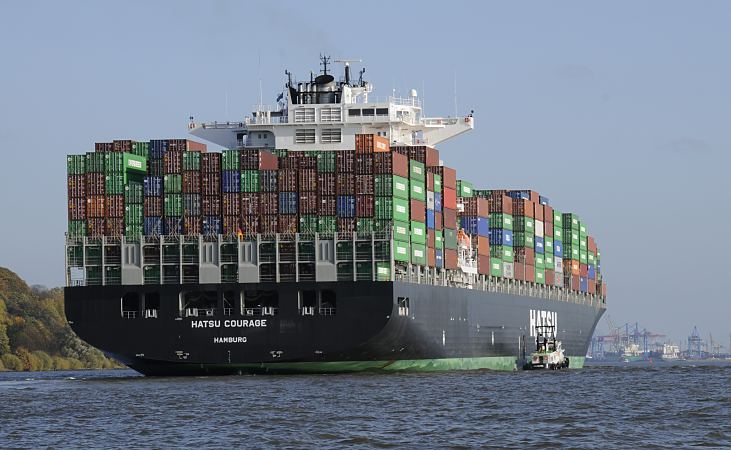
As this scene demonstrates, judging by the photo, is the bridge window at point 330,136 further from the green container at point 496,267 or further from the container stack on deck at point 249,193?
the green container at point 496,267

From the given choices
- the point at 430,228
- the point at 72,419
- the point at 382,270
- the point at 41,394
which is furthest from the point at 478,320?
the point at 72,419

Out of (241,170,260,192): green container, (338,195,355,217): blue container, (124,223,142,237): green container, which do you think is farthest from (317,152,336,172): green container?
(124,223,142,237): green container

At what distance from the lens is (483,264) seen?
97938 mm

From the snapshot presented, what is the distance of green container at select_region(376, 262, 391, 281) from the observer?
78375 millimetres

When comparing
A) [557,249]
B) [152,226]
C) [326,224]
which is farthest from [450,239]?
[557,249]

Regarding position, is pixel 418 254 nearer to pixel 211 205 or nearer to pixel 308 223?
pixel 308 223

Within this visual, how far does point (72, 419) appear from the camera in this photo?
178 feet

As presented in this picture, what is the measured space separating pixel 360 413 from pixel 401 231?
26367mm

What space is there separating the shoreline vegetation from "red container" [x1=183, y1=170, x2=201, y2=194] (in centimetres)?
5082

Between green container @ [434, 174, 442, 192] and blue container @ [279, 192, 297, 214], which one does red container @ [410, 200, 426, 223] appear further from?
blue container @ [279, 192, 297, 214]

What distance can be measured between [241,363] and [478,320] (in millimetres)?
22771

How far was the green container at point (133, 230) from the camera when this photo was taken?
7981 cm

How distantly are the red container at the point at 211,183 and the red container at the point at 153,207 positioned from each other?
2.44 meters

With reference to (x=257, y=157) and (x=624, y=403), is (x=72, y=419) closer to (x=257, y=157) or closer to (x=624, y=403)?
(x=624, y=403)
